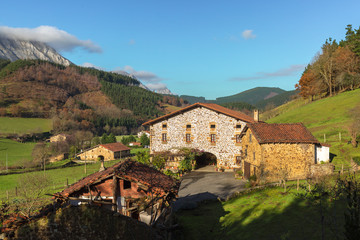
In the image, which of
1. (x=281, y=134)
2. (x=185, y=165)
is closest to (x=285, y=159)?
(x=281, y=134)

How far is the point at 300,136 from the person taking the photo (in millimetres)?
28672

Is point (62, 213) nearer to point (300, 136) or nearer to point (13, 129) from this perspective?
point (300, 136)

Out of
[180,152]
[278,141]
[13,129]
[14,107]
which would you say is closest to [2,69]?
[14,107]

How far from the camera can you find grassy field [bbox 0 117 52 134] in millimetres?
106188

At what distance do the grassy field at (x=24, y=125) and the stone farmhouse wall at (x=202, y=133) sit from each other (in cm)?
8580

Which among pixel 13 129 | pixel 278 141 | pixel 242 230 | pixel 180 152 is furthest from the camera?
pixel 13 129

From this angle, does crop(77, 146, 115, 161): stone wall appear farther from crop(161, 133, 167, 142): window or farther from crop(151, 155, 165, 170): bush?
crop(151, 155, 165, 170): bush

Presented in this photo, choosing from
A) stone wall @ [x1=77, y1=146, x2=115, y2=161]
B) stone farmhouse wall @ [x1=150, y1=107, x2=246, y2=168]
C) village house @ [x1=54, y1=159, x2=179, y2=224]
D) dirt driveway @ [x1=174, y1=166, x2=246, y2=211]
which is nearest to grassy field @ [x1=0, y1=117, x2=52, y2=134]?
stone wall @ [x1=77, y1=146, x2=115, y2=161]

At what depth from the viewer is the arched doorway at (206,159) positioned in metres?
44.0

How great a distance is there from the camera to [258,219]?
1745 centimetres

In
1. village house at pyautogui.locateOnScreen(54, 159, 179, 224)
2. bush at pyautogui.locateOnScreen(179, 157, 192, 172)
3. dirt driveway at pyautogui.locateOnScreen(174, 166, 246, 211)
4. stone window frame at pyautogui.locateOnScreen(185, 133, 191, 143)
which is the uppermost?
stone window frame at pyautogui.locateOnScreen(185, 133, 191, 143)

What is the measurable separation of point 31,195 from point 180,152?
20519mm

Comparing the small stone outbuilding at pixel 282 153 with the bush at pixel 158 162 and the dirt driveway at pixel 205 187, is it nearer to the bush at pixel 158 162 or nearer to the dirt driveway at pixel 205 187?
the dirt driveway at pixel 205 187

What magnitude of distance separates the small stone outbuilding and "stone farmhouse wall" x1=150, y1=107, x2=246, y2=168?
10407 millimetres
